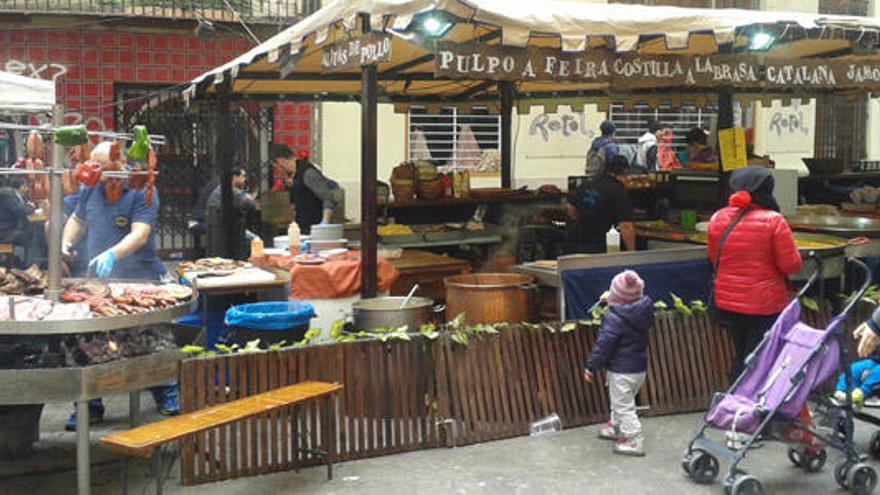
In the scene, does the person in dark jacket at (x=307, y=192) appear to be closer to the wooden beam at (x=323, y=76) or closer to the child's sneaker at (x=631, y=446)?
the wooden beam at (x=323, y=76)

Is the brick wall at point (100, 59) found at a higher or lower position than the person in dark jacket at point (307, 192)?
higher

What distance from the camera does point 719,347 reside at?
25.2 ft

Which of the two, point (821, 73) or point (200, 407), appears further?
point (821, 73)

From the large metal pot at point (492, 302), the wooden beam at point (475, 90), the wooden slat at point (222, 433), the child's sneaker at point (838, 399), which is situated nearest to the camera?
the child's sneaker at point (838, 399)

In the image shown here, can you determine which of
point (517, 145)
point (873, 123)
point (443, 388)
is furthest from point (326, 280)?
point (873, 123)

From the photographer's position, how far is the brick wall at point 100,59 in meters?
14.8

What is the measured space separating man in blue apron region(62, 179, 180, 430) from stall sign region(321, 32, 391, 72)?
1.72 m

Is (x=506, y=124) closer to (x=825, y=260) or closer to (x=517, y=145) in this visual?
(x=517, y=145)

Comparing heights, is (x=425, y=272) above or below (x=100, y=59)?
below

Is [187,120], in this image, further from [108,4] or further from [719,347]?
[719,347]

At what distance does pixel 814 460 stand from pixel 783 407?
0.85 metres

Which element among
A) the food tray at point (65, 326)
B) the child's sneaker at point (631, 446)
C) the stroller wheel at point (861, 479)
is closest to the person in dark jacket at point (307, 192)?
the child's sneaker at point (631, 446)

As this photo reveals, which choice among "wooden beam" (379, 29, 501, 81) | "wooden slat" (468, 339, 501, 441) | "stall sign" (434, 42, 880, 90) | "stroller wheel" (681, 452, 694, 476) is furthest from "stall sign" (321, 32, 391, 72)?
"stroller wheel" (681, 452, 694, 476)

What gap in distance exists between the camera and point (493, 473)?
620 centimetres
